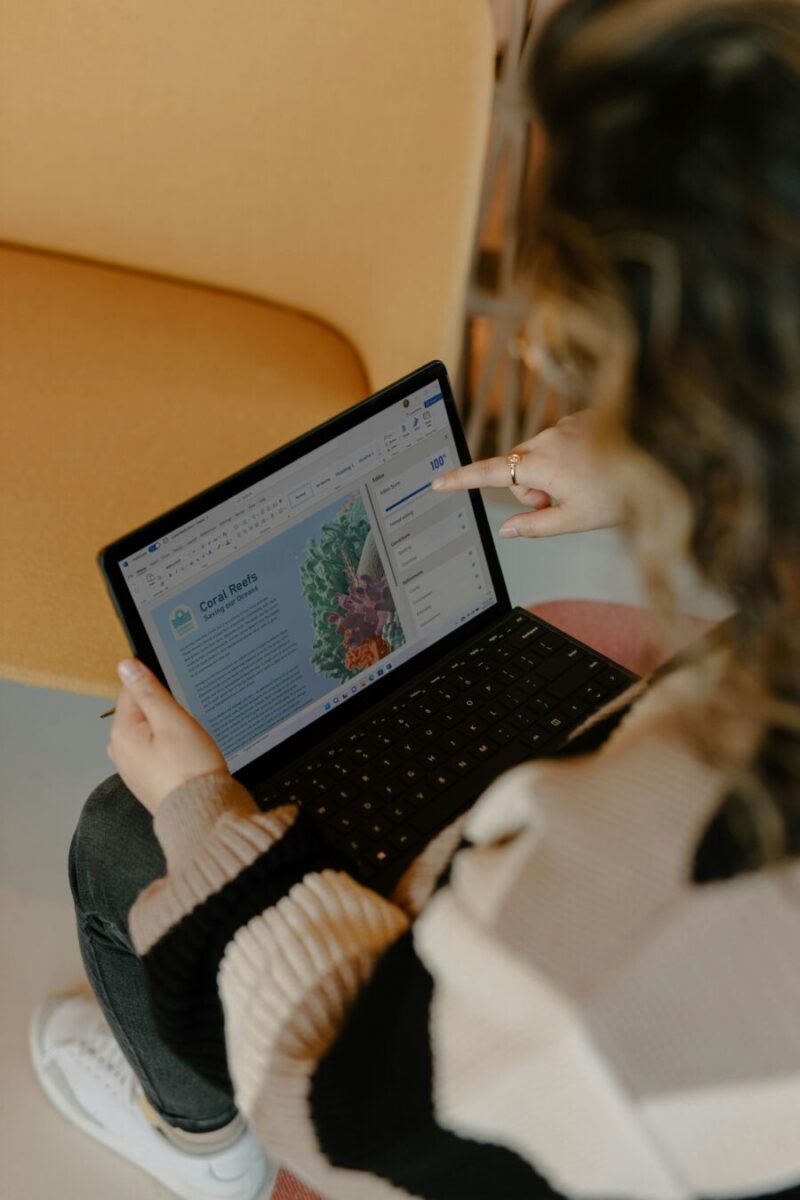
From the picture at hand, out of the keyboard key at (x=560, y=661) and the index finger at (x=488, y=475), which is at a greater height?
the index finger at (x=488, y=475)

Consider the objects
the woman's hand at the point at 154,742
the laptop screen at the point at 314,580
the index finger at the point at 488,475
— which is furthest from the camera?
the index finger at the point at 488,475

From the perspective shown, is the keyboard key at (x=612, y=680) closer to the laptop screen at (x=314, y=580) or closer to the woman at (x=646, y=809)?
the laptop screen at (x=314, y=580)

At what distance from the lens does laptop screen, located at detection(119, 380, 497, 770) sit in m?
0.83

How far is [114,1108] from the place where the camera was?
3.59 ft

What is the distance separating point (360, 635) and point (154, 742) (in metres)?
0.24

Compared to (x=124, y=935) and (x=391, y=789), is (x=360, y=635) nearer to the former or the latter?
(x=391, y=789)

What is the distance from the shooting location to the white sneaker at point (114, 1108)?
105 cm

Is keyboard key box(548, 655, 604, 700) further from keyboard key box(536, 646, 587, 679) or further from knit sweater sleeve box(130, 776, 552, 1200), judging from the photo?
knit sweater sleeve box(130, 776, 552, 1200)

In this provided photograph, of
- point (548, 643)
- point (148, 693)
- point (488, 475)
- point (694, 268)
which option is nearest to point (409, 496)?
point (488, 475)

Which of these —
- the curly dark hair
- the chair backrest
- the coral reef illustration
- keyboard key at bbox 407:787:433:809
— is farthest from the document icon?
the chair backrest

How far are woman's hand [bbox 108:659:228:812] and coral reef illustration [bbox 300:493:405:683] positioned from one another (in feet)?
0.54

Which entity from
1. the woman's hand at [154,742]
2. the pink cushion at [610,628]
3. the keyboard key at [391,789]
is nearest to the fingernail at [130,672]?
the woman's hand at [154,742]

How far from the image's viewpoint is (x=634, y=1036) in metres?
0.47

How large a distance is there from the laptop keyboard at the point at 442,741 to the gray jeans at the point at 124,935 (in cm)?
11
